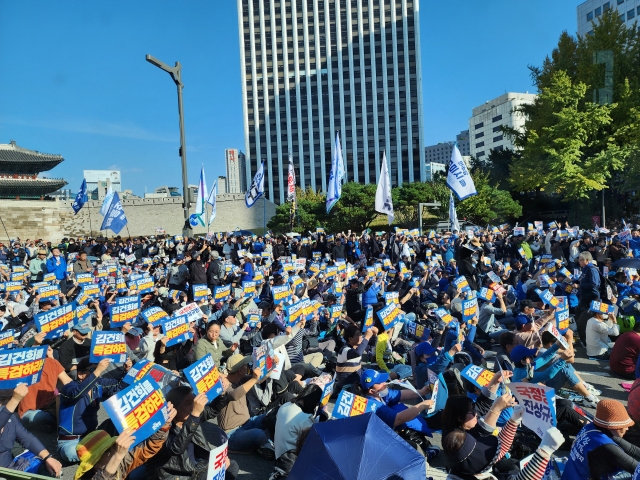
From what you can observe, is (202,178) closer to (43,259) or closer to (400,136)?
(43,259)

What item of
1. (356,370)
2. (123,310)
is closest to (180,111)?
(123,310)

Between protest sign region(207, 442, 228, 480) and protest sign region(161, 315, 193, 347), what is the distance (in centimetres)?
384

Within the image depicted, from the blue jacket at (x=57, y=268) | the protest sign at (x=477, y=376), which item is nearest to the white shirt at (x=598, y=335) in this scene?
the protest sign at (x=477, y=376)

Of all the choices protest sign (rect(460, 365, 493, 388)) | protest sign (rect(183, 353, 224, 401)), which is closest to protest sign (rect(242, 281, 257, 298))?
protest sign (rect(183, 353, 224, 401))

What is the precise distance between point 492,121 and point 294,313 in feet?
379

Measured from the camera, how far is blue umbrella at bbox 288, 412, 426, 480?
3053 mm

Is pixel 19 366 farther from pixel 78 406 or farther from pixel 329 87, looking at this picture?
pixel 329 87

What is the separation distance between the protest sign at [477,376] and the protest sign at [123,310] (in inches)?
222

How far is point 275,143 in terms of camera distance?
4023 inches

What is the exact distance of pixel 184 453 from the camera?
401cm

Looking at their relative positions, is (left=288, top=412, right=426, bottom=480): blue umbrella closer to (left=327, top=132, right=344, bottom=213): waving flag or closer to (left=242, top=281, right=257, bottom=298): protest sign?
(left=242, top=281, right=257, bottom=298): protest sign

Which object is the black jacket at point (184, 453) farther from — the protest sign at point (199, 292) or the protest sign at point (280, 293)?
the protest sign at point (199, 292)

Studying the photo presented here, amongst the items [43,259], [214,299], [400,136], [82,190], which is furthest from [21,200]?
[400,136]

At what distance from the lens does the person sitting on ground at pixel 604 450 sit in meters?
Answer: 3.59
